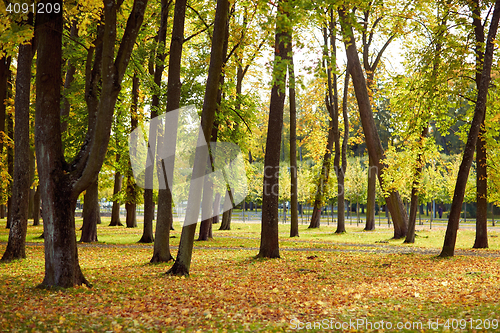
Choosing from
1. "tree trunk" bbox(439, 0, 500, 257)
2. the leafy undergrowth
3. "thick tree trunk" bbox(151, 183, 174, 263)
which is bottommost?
the leafy undergrowth

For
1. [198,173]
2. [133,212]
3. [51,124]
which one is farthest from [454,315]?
[133,212]

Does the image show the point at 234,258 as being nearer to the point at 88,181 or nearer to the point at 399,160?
the point at 88,181

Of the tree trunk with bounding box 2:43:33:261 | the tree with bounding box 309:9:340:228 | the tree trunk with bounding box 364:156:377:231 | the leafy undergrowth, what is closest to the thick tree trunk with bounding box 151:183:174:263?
the leafy undergrowth

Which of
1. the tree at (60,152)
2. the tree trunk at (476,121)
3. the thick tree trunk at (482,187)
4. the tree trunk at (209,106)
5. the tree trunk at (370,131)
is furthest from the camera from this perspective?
the tree trunk at (370,131)

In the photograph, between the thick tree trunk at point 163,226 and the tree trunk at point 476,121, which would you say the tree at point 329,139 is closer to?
the tree trunk at point 476,121

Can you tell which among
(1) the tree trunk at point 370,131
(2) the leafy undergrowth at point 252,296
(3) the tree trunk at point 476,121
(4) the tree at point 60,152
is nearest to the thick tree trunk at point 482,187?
(3) the tree trunk at point 476,121

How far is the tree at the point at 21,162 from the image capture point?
33.6 ft

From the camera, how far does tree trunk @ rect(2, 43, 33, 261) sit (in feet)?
33.6

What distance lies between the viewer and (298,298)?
6.81m

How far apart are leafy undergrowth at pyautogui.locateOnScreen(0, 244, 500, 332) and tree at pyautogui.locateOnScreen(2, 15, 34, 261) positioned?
0.60 meters

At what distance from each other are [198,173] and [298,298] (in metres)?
3.46

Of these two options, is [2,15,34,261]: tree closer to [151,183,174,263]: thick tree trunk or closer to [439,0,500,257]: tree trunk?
[151,183,174,263]: thick tree trunk

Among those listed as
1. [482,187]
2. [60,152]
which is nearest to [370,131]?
[482,187]

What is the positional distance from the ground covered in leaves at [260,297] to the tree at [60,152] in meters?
0.55
